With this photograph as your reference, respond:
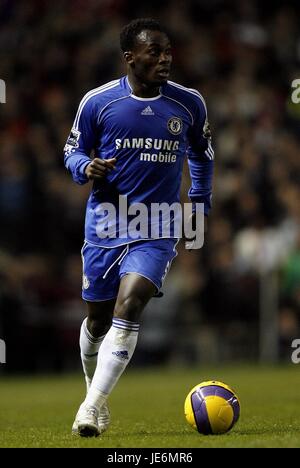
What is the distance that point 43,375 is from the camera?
50.4 feet

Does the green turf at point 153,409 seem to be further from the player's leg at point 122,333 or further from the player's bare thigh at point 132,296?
the player's bare thigh at point 132,296

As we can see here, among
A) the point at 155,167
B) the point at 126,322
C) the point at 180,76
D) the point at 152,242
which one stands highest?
the point at 180,76

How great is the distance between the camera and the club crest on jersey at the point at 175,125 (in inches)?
297

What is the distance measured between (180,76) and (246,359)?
5394mm

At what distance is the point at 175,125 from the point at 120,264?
99cm

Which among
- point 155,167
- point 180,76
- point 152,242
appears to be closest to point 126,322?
point 152,242

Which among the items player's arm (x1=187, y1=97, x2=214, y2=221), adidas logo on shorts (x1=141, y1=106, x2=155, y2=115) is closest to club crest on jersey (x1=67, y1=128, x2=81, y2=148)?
adidas logo on shorts (x1=141, y1=106, x2=155, y2=115)

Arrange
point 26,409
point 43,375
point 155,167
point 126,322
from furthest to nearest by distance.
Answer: point 43,375 < point 26,409 < point 155,167 < point 126,322

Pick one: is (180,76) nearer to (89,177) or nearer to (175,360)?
(175,360)

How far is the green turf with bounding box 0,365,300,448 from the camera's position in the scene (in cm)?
679

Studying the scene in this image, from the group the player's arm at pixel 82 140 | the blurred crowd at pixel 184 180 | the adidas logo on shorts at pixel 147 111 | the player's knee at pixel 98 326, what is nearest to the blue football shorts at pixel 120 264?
the player's knee at pixel 98 326

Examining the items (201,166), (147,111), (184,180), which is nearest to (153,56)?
(147,111)

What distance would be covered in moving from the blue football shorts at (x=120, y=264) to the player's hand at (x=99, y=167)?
1.87ft

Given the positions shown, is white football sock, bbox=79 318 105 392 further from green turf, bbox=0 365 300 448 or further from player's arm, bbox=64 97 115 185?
player's arm, bbox=64 97 115 185
